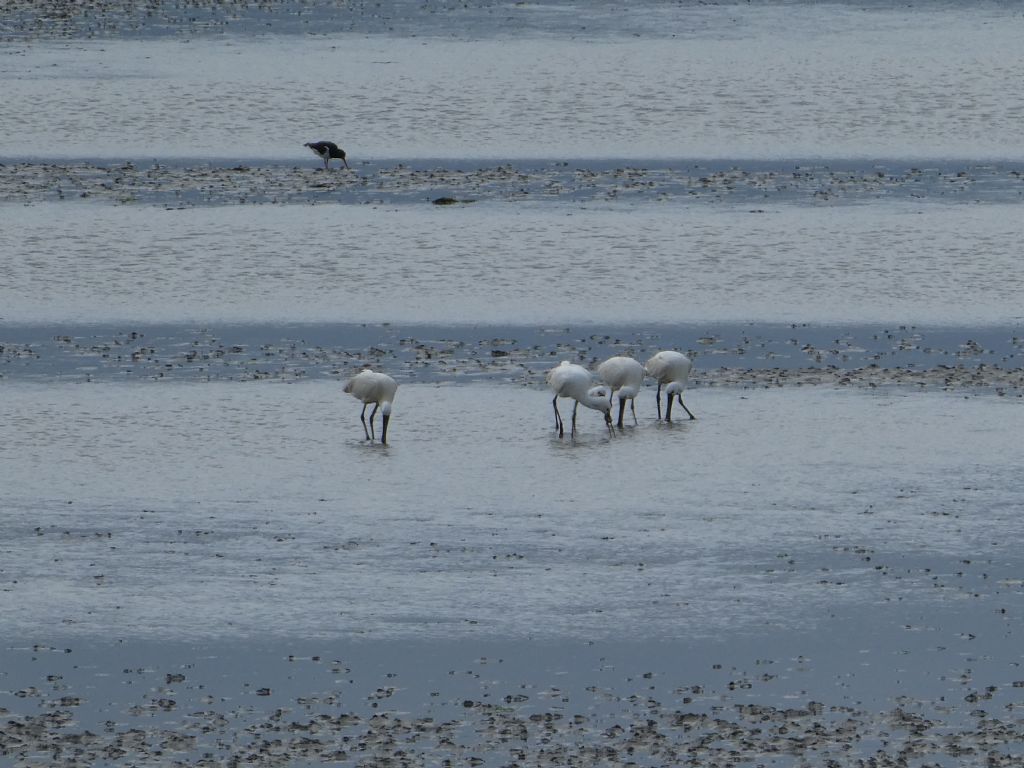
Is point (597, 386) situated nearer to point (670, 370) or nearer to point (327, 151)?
point (670, 370)

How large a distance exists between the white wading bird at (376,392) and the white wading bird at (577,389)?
148cm

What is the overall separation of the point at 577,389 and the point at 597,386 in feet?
1.35

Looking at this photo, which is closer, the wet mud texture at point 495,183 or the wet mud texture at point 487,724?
the wet mud texture at point 487,724

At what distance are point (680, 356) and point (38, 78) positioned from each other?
25.6 meters

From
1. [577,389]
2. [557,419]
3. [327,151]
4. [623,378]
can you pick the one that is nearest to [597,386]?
[623,378]

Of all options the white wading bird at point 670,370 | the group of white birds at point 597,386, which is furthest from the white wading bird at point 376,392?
the white wading bird at point 670,370

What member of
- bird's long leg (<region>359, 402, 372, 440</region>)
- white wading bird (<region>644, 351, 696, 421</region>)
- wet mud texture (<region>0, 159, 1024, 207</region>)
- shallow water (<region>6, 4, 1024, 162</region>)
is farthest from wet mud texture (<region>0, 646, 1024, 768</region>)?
shallow water (<region>6, 4, 1024, 162</region>)

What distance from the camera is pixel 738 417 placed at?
1950 centimetres

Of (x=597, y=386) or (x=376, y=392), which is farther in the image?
(x=597, y=386)

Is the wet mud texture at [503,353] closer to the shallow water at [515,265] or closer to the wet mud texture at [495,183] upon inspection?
the shallow water at [515,265]

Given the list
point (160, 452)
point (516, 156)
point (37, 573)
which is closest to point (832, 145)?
point (516, 156)

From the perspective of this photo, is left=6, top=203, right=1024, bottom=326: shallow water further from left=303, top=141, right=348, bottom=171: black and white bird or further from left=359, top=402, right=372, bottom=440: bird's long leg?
left=359, top=402, right=372, bottom=440: bird's long leg

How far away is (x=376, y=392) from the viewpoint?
1867cm

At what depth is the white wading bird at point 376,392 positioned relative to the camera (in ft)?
60.8
